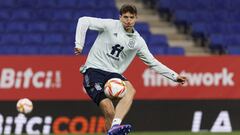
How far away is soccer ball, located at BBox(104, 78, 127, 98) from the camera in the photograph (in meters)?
A: 9.65

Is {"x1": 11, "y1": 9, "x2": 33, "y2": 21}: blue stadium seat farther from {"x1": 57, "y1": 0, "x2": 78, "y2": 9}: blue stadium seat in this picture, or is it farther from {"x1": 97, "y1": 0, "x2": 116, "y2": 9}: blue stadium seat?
{"x1": 97, "y1": 0, "x2": 116, "y2": 9}: blue stadium seat

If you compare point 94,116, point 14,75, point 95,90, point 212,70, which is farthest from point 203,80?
point 95,90

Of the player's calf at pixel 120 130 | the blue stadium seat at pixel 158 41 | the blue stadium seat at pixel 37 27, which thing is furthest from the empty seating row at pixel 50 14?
the player's calf at pixel 120 130

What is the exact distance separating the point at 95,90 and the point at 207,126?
580 centimetres

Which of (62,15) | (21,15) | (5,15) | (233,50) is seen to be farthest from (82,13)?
(233,50)

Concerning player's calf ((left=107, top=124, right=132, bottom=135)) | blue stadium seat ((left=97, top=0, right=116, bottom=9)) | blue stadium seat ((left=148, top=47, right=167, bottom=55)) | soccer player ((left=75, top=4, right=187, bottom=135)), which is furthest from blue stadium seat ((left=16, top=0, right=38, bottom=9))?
player's calf ((left=107, top=124, right=132, bottom=135))

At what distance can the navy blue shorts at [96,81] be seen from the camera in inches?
395

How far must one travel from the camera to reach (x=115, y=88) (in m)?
9.67

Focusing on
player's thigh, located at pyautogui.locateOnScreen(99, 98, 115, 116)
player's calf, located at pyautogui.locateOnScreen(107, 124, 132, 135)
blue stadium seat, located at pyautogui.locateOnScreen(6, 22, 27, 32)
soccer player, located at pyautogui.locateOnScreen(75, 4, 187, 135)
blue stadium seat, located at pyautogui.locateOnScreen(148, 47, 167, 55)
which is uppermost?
blue stadium seat, located at pyautogui.locateOnScreen(6, 22, 27, 32)

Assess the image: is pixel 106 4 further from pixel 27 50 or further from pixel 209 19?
pixel 27 50

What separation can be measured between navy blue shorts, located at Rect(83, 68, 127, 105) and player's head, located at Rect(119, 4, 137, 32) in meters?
0.70

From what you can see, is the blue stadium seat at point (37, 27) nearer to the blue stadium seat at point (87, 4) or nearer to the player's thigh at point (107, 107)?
the blue stadium seat at point (87, 4)

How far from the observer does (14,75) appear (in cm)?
1547

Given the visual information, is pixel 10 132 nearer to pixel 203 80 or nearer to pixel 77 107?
pixel 77 107
